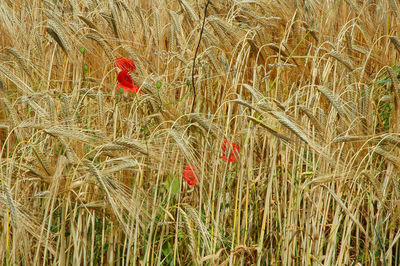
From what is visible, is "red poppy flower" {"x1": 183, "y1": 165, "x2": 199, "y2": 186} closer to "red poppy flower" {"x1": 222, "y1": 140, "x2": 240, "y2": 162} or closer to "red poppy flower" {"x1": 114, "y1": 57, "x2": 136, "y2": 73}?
"red poppy flower" {"x1": 222, "y1": 140, "x2": 240, "y2": 162}

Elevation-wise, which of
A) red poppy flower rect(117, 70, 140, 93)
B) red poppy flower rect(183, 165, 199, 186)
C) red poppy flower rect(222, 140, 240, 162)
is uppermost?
red poppy flower rect(117, 70, 140, 93)

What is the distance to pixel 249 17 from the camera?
266 cm

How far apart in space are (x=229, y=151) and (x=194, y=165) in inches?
5.5

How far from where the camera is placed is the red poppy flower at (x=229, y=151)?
5.35ft

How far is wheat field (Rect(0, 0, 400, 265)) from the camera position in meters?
1.50

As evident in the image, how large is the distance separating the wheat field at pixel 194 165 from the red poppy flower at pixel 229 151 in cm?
2

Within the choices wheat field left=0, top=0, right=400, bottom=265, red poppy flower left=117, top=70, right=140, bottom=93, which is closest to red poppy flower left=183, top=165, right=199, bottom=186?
wheat field left=0, top=0, right=400, bottom=265

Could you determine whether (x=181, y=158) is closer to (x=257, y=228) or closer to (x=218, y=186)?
(x=218, y=186)

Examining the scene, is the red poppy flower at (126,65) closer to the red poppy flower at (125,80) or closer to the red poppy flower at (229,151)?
the red poppy flower at (125,80)

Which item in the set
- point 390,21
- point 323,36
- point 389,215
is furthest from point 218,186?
point 390,21

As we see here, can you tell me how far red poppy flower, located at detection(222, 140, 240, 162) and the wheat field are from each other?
0.07 ft

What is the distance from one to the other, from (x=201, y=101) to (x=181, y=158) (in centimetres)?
48

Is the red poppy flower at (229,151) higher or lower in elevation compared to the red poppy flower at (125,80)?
lower

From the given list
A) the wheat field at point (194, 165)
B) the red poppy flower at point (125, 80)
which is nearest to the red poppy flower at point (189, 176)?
the wheat field at point (194, 165)
